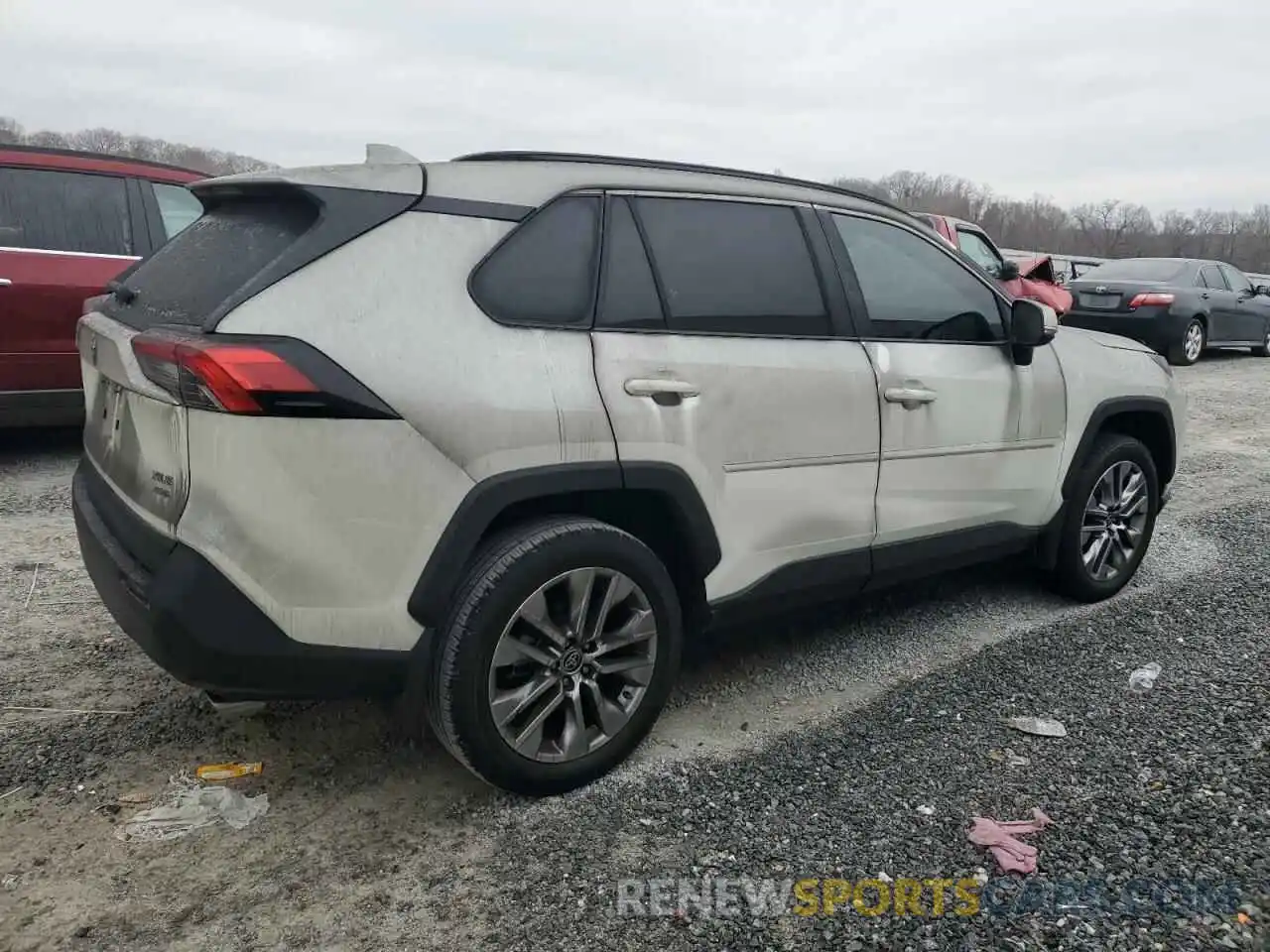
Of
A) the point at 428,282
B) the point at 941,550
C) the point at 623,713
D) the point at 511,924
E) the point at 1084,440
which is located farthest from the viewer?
the point at 1084,440

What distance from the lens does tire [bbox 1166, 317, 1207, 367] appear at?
523 inches

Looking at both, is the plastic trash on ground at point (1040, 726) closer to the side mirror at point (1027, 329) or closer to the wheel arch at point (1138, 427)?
the wheel arch at point (1138, 427)

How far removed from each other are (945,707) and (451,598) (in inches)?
71.9

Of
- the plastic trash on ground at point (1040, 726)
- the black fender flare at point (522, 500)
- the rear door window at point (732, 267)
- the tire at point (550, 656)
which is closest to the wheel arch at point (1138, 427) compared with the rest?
the plastic trash on ground at point (1040, 726)

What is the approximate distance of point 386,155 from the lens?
101 inches

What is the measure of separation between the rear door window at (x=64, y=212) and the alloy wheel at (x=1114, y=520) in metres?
5.78

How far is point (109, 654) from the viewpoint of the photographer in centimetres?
348

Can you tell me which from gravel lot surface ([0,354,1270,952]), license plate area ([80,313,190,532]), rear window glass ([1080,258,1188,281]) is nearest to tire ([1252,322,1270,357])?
rear window glass ([1080,258,1188,281])

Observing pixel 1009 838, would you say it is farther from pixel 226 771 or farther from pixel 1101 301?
pixel 1101 301

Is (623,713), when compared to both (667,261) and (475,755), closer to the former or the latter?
(475,755)

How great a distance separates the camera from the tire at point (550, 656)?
8.00ft

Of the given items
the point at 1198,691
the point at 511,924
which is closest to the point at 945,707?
the point at 1198,691

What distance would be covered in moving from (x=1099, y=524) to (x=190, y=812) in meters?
3.73

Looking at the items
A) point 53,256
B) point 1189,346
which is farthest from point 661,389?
point 1189,346
